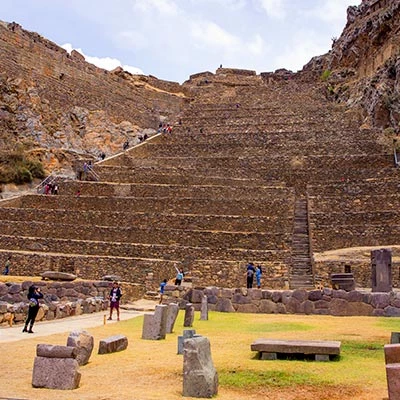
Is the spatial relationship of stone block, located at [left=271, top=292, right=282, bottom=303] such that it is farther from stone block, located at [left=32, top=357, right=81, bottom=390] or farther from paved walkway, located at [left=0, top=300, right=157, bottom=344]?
stone block, located at [left=32, top=357, right=81, bottom=390]

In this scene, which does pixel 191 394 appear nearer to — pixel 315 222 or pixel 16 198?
pixel 315 222

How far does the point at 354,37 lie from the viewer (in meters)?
59.8

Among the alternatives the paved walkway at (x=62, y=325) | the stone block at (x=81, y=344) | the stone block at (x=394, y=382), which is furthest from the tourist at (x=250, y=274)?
the stone block at (x=394, y=382)

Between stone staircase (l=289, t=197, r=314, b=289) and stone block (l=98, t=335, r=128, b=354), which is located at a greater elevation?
stone staircase (l=289, t=197, r=314, b=289)

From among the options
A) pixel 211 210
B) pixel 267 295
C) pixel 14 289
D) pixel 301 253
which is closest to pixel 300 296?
pixel 267 295

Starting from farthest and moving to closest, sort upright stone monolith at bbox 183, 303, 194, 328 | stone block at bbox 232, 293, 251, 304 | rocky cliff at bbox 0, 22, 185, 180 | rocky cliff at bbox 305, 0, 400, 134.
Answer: rocky cliff at bbox 305, 0, 400, 134
rocky cliff at bbox 0, 22, 185, 180
stone block at bbox 232, 293, 251, 304
upright stone monolith at bbox 183, 303, 194, 328

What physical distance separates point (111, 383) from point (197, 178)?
2648 centimetres

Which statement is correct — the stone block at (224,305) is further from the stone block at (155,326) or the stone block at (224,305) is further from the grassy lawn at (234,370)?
→ the stone block at (155,326)

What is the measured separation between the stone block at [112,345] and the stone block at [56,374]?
2.42m

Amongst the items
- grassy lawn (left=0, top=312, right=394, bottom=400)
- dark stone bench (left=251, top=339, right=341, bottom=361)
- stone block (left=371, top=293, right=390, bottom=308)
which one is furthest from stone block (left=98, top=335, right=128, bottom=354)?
stone block (left=371, top=293, right=390, bottom=308)

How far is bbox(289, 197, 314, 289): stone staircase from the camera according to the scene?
2369 centimetres

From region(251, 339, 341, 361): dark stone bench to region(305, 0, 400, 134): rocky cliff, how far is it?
33350 mm

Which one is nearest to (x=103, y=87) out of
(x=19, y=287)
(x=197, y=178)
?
(x=197, y=178)

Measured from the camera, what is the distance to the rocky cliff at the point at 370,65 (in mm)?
42875
